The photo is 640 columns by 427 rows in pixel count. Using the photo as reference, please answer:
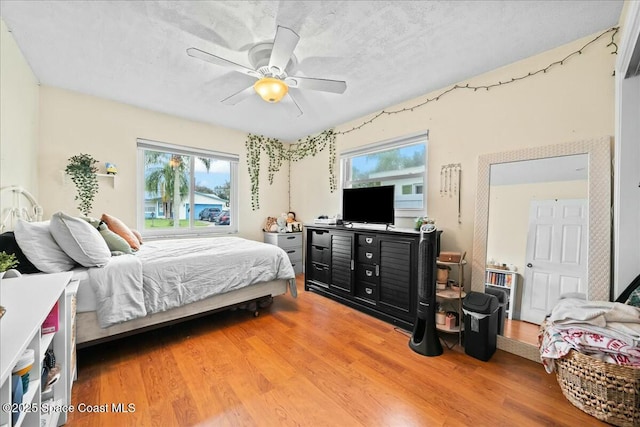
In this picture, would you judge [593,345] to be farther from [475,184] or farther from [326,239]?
[326,239]

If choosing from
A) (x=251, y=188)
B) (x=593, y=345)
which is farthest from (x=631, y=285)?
(x=251, y=188)

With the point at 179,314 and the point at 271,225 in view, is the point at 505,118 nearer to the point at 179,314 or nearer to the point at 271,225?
the point at 179,314

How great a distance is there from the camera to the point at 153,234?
11.8 ft

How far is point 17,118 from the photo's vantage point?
222 centimetres

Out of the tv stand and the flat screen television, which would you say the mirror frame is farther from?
the flat screen television

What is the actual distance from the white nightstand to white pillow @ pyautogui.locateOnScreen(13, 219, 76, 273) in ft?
8.93

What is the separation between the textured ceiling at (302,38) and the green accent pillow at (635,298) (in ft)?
5.94

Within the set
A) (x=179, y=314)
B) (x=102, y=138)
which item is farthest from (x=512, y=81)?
(x=102, y=138)

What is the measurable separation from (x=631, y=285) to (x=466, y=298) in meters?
0.96

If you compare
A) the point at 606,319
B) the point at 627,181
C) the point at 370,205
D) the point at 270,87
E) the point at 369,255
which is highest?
the point at 270,87

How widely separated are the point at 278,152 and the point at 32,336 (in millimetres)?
4264

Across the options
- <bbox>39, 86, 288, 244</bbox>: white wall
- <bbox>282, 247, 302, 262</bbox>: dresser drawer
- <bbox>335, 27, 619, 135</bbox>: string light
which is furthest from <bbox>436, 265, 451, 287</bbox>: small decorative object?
<bbox>39, 86, 288, 244</bbox>: white wall

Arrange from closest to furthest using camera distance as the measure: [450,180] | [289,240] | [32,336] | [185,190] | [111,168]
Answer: [32,336] < [450,180] < [111,168] < [185,190] < [289,240]

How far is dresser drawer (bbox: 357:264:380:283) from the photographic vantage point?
2840mm
